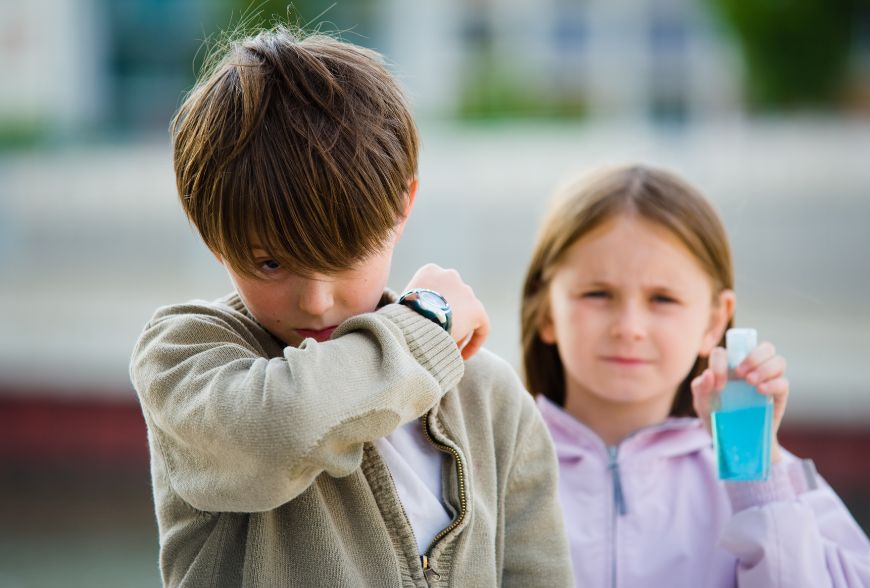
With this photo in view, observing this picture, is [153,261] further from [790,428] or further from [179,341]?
[179,341]

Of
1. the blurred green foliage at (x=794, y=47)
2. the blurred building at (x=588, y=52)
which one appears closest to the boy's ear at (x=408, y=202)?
the blurred green foliage at (x=794, y=47)

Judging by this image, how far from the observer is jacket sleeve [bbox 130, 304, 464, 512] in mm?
1403

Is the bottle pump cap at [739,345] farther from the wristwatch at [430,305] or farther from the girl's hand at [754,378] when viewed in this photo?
the wristwatch at [430,305]

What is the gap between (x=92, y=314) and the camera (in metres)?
7.82

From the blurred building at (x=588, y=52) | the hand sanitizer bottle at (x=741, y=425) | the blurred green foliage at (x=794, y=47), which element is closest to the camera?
the hand sanitizer bottle at (x=741, y=425)

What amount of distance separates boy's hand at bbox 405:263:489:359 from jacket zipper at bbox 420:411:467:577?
0.41ft

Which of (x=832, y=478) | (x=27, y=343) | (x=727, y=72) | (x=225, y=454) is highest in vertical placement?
(x=225, y=454)

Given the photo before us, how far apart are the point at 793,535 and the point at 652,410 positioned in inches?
17.0

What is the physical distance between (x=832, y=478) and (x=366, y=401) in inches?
218

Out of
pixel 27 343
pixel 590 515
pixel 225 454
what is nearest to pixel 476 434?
pixel 225 454

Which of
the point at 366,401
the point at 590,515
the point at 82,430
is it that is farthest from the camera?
the point at 82,430

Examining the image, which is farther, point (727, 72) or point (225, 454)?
point (727, 72)

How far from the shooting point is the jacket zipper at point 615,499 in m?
2.22

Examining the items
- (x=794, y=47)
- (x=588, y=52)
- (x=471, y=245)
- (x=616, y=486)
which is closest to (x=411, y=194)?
(x=616, y=486)
